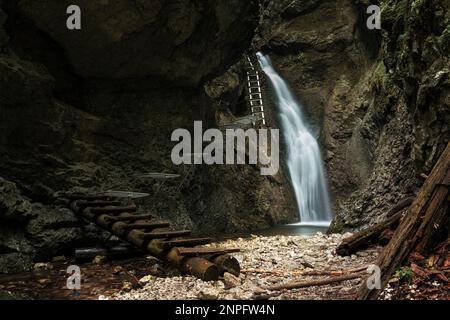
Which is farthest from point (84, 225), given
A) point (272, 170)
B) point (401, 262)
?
point (272, 170)

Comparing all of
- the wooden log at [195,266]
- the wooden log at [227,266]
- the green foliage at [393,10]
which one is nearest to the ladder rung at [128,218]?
the wooden log at [195,266]

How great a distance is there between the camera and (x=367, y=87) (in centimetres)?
2347

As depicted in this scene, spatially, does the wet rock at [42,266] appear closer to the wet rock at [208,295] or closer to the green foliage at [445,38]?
the wet rock at [208,295]

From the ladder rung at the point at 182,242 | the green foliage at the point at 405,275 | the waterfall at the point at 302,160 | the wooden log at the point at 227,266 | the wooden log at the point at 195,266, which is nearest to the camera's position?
the green foliage at the point at 405,275

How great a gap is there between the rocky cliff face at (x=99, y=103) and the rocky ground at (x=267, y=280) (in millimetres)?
3514

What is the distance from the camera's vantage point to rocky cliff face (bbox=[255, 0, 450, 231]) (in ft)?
23.6

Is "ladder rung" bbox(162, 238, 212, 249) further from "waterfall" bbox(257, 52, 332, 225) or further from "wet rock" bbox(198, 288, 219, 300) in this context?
"waterfall" bbox(257, 52, 332, 225)

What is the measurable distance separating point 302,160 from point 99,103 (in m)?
13.6

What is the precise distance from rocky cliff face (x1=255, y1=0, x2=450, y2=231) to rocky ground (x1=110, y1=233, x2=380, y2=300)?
2.17 metres

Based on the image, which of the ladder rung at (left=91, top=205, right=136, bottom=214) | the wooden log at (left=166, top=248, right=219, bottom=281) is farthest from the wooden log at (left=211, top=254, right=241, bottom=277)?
the ladder rung at (left=91, top=205, right=136, bottom=214)

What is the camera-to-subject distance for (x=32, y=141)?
9383 millimetres

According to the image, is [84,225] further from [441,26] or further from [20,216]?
[441,26]

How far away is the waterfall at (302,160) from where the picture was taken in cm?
2114

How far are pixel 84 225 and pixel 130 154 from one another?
2670 mm
